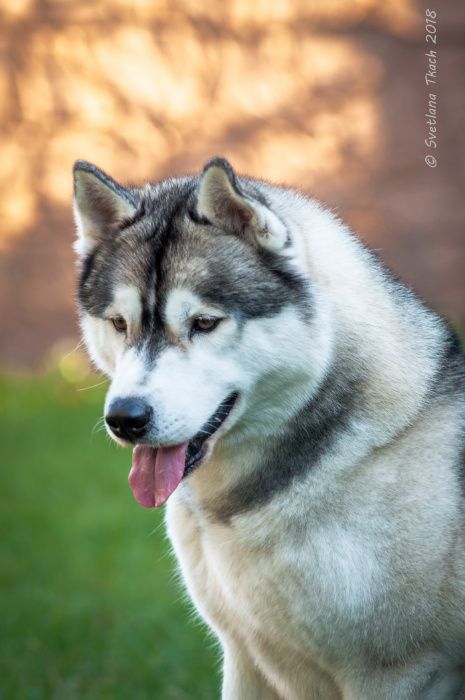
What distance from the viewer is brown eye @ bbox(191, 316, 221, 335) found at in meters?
2.97

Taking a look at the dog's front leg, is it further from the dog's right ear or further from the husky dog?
the dog's right ear

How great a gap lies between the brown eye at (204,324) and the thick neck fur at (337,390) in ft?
0.83

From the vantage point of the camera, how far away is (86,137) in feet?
30.2

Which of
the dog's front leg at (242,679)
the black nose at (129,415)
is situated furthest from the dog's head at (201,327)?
the dog's front leg at (242,679)

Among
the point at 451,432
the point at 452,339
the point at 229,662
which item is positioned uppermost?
the point at 452,339

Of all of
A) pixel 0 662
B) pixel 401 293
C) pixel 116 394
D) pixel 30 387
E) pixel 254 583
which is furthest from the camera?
pixel 30 387

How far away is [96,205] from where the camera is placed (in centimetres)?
327

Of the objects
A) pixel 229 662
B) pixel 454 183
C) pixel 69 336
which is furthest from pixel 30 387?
pixel 229 662

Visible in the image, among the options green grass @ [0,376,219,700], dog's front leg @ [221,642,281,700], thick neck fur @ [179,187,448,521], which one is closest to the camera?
thick neck fur @ [179,187,448,521]

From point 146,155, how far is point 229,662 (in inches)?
255

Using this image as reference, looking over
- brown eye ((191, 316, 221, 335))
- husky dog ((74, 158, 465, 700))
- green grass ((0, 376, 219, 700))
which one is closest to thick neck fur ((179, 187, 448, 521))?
husky dog ((74, 158, 465, 700))

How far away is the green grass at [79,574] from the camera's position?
15.6 feet

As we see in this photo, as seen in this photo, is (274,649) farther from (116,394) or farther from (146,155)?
(146,155)

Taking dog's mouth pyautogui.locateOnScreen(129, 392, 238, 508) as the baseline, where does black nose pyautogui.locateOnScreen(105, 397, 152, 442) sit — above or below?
above
